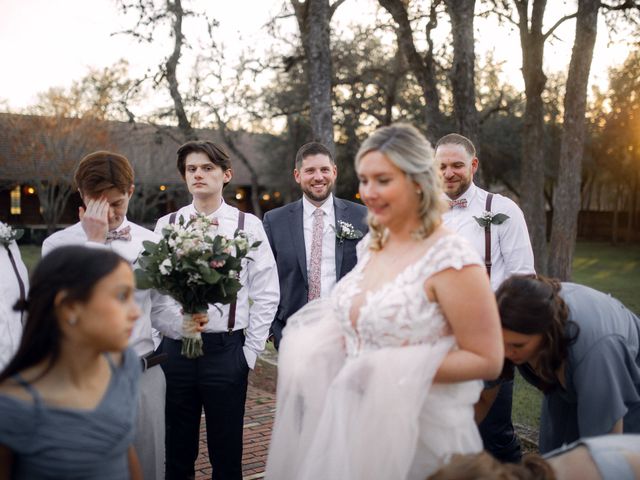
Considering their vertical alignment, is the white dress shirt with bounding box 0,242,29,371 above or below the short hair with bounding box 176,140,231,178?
below

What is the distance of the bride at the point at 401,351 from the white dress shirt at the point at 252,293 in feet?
4.44

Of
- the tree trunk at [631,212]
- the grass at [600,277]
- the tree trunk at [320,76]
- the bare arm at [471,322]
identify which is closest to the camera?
the bare arm at [471,322]

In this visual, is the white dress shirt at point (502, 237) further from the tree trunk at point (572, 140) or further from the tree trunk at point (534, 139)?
the tree trunk at point (534, 139)

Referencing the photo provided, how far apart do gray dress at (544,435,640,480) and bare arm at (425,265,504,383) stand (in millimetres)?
451

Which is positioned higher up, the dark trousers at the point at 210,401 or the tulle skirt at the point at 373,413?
the tulle skirt at the point at 373,413

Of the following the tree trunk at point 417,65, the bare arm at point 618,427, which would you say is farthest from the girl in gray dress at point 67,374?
the tree trunk at point 417,65

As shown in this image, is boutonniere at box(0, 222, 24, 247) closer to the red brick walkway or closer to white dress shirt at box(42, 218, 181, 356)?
white dress shirt at box(42, 218, 181, 356)

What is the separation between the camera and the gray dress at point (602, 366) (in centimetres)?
254

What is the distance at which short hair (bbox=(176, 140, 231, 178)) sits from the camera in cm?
415

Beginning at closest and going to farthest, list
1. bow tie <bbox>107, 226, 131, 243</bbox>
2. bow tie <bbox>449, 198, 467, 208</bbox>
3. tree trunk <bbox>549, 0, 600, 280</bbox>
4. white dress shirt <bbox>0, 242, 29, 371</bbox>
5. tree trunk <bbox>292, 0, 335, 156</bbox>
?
white dress shirt <bbox>0, 242, 29, 371</bbox> → bow tie <bbox>107, 226, 131, 243</bbox> → bow tie <bbox>449, 198, 467, 208</bbox> → tree trunk <bbox>292, 0, 335, 156</bbox> → tree trunk <bbox>549, 0, 600, 280</bbox>

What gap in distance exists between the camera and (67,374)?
217cm

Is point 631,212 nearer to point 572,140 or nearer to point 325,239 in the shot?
point 572,140

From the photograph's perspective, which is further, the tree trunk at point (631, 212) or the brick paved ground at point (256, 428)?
the tree trunk at point (631, 212)

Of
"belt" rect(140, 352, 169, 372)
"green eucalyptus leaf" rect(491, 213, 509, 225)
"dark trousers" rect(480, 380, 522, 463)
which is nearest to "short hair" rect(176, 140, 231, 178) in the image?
"belt" rect(140, 352, 169, 372)
